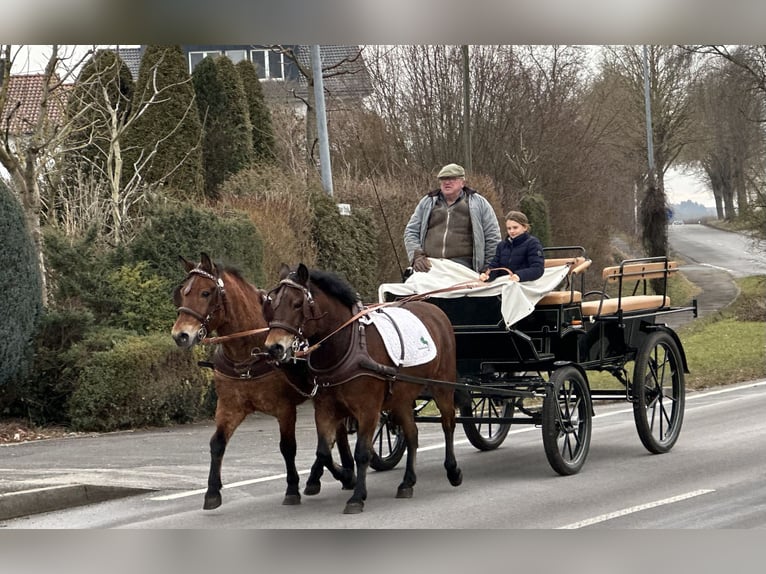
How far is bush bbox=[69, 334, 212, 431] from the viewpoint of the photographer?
1361 cm

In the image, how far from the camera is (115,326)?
1455cm

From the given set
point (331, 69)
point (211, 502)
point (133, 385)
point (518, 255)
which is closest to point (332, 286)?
point (211, 502)

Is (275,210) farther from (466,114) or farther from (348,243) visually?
(466,114)

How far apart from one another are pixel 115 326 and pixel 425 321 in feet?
19.7

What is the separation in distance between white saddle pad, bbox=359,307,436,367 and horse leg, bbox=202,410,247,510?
1.21m

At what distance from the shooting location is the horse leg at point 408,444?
9336 mm

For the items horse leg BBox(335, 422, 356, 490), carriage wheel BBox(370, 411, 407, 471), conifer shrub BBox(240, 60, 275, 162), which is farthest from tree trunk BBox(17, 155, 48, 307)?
conifer shrub BBox(240, 60, 275, 162)

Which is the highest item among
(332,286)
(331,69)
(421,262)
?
(331,69)

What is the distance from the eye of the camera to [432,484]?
393 inches

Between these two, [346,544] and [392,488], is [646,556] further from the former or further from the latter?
[392,488]

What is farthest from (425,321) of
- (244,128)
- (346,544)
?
(244,128)

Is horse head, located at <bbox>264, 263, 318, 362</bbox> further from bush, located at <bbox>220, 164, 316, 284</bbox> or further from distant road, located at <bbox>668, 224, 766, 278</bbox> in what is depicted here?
distant road, located at <bbox>668, 224, 766, 278</bbox>

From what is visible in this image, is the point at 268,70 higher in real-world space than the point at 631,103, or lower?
higher

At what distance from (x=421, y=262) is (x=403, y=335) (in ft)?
4.67
